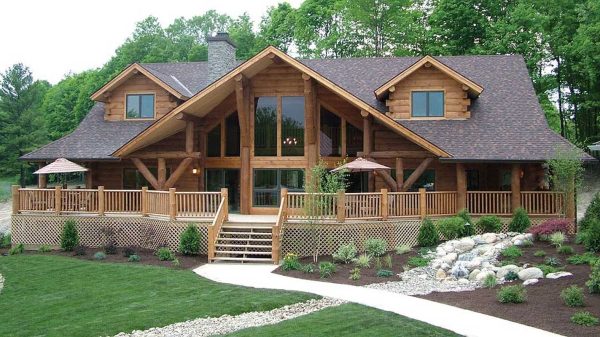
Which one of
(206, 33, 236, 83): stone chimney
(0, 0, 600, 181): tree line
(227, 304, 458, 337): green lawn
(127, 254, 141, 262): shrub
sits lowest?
(227, 304, 458, 337): green lawn

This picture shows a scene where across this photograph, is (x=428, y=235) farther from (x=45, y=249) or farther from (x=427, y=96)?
(x=45, y=249)

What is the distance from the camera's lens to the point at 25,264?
16531mm

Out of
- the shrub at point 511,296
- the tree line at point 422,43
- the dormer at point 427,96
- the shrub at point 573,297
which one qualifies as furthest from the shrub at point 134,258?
the tree line at point 422,43

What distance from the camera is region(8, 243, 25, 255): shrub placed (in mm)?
18344

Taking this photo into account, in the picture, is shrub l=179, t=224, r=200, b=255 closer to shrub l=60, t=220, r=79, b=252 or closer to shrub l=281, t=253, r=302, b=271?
shrub l=281, t=253, r=302, b=271

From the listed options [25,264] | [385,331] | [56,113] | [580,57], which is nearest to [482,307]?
[385,331]

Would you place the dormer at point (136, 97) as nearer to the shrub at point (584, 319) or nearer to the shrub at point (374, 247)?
the shrub at point (374, 247)

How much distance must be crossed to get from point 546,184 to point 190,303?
17225mm

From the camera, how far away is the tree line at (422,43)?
3281 centimetres

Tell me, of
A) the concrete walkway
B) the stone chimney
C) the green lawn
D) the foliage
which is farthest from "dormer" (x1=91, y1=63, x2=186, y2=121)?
the green lawn

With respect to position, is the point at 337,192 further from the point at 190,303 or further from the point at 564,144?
the point at 564,144

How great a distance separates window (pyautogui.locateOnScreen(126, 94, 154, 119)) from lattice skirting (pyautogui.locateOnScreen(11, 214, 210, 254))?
586 cm

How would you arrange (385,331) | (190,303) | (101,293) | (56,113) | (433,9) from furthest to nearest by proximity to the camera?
(56,113) < (433,9) < (101,293) < (190,303) < (385,331)

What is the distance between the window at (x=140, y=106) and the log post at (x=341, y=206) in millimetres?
10271
